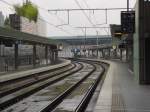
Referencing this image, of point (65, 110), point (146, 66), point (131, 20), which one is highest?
point (131, 20)

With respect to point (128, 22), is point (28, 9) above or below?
above

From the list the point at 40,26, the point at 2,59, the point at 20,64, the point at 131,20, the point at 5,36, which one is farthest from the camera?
the point at 40,26

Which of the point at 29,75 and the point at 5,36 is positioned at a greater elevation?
the point at 5,36

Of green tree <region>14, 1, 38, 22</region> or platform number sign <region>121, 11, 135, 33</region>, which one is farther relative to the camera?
green tree <region>14, 1, 38, 22</region>

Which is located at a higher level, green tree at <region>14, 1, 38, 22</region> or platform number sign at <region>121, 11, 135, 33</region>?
green tree at <region>14, 1, 38, 22</region>

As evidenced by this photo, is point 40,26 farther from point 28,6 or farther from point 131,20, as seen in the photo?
point 131,20

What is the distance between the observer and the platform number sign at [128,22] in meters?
→ 25.0

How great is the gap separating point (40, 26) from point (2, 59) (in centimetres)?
7917

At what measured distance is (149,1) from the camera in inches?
853

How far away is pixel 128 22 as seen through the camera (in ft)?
83.7

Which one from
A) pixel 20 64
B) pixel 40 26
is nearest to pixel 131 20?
pixel 20 64

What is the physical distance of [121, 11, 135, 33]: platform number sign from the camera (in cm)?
2505

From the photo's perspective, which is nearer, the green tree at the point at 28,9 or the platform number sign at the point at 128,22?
the platform number sign at the point at 128,22

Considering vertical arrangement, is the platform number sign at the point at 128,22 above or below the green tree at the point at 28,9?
below
